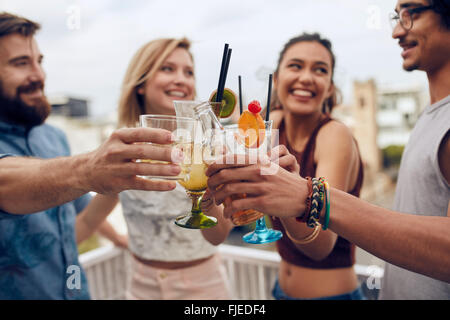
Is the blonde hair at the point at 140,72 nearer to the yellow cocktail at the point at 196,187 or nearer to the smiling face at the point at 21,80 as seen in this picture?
the smiling face at the point at 21,80

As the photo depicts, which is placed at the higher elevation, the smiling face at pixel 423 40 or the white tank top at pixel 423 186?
the smiling face at pixel 423 40

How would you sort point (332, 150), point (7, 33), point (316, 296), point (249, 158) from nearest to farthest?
point (249, 158) → point (332, 150) → point (316, 296) → point (7, 33)

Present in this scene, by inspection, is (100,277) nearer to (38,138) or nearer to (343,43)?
(38,138)

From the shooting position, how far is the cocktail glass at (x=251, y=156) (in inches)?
37.4

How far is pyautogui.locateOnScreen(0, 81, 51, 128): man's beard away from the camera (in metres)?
1.93

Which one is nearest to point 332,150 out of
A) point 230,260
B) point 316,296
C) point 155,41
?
point 316,296

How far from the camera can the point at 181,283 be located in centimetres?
204

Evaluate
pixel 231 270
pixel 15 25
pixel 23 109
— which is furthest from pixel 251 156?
pixel 231 270

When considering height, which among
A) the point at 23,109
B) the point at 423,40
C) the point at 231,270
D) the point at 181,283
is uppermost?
the point at 423,40

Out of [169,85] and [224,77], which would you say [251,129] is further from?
[169,85]

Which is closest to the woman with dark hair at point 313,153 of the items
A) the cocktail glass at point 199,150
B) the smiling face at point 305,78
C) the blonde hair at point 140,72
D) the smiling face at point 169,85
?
the smiling face at point 305,78

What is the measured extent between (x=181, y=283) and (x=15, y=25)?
1755 millimetres

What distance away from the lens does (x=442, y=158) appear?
123 centimetres

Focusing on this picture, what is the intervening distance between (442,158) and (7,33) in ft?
7.29
